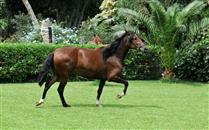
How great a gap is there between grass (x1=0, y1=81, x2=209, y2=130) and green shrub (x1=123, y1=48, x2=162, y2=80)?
4206 mm

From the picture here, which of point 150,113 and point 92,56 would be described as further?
point 92,56

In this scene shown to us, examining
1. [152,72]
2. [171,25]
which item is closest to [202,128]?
[171,25]

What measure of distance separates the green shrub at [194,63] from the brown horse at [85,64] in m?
8.70

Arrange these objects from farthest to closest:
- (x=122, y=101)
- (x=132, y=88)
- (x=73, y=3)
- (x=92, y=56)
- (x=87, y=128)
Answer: (x=73, y=3) → (x=132, y=88) → (x=122, y=101) → (x=92, y=56) → (x=87, y=128)

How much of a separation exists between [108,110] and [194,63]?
420 inches

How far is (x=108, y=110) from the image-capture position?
12.1 m

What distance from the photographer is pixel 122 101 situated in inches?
555

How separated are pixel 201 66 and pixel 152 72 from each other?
2100mm

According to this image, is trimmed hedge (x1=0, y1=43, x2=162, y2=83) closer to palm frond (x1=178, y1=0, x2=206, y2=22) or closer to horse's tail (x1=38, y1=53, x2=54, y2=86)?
palm frond (x1=178, y1=0, x2=206, y2=22)

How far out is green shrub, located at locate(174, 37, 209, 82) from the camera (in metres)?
21.2

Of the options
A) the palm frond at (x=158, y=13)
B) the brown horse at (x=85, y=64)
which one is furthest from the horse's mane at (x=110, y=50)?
the palm frond at (x=158, y=13)

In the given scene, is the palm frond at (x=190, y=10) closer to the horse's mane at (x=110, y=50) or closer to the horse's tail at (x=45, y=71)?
the horse's mane at (x=110, y=50)

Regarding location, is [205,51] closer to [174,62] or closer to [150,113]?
[174,62]

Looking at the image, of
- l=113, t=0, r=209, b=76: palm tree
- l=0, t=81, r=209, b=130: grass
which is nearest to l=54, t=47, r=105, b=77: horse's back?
l=0, t=81, r=209, b=130: grass
